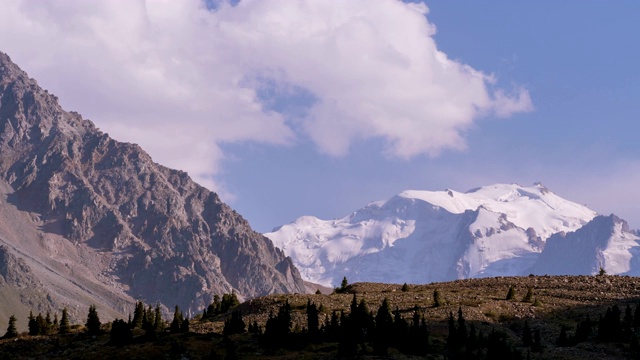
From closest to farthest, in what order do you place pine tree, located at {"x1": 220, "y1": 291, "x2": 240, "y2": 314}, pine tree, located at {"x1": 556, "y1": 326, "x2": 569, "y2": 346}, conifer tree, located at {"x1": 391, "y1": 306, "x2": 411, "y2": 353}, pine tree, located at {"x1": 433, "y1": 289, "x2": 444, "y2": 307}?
conifer tree, located at {"x1": 391, "y1": 306, "x2": 411, "y2": 353}, pine tree, located at {"x1": 556, "y1": 326, "x2": 569, "y2": 346}, pine tree, located at {"x1": 433, "y1": 289, "x2": 444, "y2": 307}, pine tree, located at {"x1": 220, "y1": 291, "x2": 240, "y2": 314}

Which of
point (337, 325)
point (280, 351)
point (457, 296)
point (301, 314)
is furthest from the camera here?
point (457, 296)

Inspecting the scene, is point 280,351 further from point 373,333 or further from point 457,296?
point 457,296

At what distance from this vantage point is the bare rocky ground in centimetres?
8956

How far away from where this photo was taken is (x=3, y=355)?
93.9 m

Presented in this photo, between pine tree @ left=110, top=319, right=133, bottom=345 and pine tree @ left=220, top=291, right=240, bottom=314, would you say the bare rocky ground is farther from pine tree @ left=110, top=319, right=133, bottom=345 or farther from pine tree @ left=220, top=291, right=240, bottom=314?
pine tree @ left=220, top=291, right=240, bottom=314

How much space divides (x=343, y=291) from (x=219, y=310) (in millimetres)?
22232

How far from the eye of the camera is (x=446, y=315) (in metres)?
110

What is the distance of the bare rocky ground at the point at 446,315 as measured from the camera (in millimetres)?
89562

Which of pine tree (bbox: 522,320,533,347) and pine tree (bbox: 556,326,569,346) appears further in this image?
pine tree (bbox: 556,326,569,346)

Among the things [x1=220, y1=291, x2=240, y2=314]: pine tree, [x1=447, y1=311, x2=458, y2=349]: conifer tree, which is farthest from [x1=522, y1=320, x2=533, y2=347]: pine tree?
[x1=220, y1=291, x2=240, y2=314]: pine tree

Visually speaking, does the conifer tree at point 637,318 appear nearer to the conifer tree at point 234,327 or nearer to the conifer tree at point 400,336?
the conifer tree at point 400,336

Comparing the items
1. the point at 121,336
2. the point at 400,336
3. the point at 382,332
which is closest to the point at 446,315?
the point at 400,336

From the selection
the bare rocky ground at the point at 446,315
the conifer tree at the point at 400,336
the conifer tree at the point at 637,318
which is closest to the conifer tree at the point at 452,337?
the bare rocky ground at the point at 446,315

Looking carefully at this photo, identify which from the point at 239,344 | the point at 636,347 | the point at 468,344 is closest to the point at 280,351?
the point at 239,344
